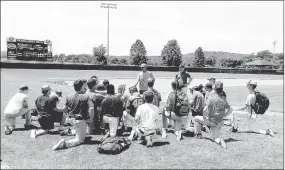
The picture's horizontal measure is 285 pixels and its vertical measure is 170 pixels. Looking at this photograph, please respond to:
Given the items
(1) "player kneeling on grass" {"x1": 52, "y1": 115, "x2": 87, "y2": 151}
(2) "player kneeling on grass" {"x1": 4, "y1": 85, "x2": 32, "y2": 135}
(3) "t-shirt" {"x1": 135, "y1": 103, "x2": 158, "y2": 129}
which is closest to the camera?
(1) "player kneeling on grass" {"x1": 52, "y1": 115, "x2": 87, "y2": 151}

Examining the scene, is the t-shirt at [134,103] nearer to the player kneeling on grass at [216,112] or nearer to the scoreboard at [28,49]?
the player kneeling on grass at [216,112]

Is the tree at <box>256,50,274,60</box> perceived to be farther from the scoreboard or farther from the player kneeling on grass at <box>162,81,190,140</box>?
the player kneeling on grass at <box>162,81,190,140</box>

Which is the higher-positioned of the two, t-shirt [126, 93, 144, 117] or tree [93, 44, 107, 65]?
tree [93, 44, 107, 65]

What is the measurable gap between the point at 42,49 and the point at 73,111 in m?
57.0

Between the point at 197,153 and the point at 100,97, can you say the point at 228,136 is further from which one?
the point at 100,97

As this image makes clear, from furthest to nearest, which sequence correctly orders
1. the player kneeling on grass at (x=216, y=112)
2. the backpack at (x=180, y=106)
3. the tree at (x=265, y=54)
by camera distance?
the tree at (x=265, y=54)
the backpack at (x=180, y=106)
the player kneeling on grass at (x=216, y=112)

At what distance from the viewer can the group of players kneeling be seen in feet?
23.0

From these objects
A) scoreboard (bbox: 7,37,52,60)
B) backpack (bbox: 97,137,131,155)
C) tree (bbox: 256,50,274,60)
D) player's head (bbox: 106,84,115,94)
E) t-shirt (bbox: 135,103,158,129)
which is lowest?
backpack (bbox: 97,137,131,155)

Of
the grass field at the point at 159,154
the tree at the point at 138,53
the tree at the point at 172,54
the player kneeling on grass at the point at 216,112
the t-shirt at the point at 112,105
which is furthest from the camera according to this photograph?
the tree at the point at 138,53

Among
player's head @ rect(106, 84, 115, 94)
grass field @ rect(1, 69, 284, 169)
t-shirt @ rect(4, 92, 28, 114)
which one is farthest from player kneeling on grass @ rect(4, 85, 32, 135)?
player's head @ rect(106, 84, 115, 94)

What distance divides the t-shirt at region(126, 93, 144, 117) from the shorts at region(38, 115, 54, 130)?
2132 mm

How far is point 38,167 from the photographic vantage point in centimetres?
557

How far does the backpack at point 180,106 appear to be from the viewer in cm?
767

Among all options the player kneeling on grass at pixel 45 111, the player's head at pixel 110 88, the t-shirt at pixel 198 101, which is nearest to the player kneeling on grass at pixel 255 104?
the t-shirt at pixel 198 101
